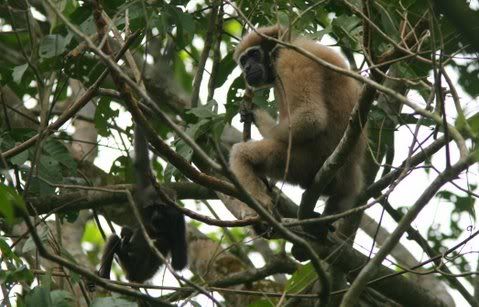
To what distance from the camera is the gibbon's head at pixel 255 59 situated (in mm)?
8219

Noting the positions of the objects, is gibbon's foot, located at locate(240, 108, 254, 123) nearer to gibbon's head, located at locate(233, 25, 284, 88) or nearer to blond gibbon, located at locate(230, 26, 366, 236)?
blond gibbon, located at locate(230, 26, 366, 236)

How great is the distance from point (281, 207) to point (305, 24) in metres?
1.99

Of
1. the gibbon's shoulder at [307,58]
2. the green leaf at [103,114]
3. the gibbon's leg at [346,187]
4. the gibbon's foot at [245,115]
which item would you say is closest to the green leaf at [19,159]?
the green leaf at [103,114]

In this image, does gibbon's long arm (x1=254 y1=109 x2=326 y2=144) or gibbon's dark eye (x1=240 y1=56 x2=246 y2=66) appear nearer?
gibbon's long arm (x1=254 y1=109 x2=326 y2=144)

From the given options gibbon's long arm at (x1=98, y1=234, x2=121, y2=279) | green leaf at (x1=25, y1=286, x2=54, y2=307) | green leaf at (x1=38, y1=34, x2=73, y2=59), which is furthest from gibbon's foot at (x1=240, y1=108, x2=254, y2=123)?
green leaf at (x1=25, y1=286, x2=54, y2=307)

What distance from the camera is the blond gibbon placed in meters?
7.06

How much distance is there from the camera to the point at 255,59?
27.8 ft

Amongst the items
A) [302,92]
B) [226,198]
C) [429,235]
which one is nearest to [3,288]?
[226,198]

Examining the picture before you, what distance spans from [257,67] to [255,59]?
0.24m

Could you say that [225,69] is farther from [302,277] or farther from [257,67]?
[302,277]

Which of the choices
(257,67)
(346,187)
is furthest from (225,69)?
(346,187)

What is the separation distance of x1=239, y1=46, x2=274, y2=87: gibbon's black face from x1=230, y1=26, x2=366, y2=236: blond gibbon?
598mm

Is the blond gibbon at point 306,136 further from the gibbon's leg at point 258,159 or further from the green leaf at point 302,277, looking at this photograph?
the green leaf at point 302,277

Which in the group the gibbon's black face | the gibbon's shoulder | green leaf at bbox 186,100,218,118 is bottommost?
green leaf at bbox 186,100,218,118
